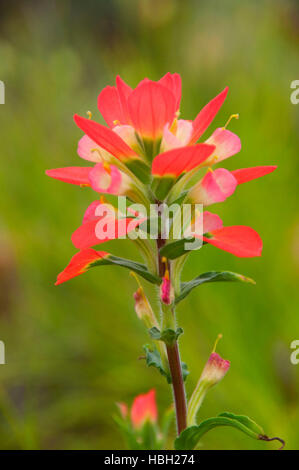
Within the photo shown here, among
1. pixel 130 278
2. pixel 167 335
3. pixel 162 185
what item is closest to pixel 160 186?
pixel 162 185

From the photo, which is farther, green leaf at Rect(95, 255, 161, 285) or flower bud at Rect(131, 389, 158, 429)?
flower bud at Rect(131, 389, 158, 429)

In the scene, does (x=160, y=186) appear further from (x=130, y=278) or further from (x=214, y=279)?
(x=130, y=278)

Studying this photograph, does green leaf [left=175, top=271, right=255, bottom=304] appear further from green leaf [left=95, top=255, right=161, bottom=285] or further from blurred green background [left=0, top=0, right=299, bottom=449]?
blurred green background [left=0, top=0, right=299, bottom=449]

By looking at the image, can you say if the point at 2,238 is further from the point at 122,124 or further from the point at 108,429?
the point at 122,124

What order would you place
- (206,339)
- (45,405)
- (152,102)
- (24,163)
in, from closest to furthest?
1. (152,102)
2. (206,339)
3. (45,405)
4. (24,163)

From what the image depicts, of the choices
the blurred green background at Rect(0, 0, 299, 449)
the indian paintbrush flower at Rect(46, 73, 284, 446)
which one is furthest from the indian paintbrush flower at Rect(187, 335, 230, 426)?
the blurred green background at Rect(0, 0, 299, 449)

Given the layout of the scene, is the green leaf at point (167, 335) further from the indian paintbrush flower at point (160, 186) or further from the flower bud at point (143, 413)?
the flower bud at point (143, 413)
